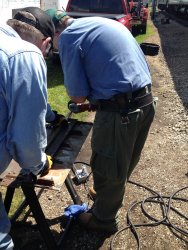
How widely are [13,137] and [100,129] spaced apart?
116cm

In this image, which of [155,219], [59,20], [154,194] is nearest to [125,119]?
[59,20]

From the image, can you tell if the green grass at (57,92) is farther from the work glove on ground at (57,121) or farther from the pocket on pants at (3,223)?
the pocket on pants at (3,223)

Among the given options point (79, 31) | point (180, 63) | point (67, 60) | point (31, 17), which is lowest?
point (180, 63)

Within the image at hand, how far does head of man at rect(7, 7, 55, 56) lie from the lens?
2137 millimetres

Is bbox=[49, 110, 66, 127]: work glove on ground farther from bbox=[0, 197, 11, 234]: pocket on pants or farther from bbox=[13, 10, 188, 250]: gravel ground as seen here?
bbox=[0, 197, 11, 234]: pocket on pants

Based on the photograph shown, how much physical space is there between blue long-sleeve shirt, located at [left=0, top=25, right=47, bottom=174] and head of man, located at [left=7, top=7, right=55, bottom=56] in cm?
17

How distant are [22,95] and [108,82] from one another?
1128mm

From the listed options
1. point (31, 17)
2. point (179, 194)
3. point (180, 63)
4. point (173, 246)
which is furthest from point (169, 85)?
point (31, 17)

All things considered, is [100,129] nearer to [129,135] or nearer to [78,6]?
[129,135]

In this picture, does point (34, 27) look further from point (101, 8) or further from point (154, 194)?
point (101, 8)

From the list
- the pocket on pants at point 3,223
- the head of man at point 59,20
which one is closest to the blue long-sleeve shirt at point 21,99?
the pocket on pants at point 3,223

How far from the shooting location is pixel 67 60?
284cm

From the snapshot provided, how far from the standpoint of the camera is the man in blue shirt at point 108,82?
2.75m

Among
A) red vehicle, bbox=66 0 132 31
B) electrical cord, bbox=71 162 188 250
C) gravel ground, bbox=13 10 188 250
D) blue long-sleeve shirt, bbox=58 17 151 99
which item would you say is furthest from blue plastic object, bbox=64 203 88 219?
red vehicle, bbox=66 0 132 31
